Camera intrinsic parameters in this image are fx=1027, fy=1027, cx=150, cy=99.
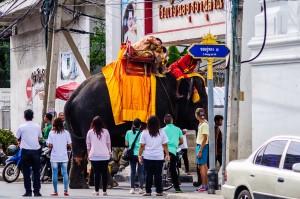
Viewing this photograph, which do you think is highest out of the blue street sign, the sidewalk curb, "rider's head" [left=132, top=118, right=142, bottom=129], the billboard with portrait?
the billboard with portrait

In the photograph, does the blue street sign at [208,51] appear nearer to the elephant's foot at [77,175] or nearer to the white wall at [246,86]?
the white wall at [246,86]

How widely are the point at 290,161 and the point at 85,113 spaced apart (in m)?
9.02

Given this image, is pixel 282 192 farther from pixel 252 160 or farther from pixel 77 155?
pixel 77 155

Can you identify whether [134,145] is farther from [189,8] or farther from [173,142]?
[189,8]

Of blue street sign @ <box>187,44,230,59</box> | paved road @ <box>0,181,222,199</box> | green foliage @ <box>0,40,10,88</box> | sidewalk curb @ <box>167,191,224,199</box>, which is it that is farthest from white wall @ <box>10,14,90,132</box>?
blue street sign @ <box>187,44,230,59</box>

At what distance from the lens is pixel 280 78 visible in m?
20.3

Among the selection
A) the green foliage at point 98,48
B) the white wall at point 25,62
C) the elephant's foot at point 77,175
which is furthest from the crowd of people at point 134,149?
the white wall at point 25,62

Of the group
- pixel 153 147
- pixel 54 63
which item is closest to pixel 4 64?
pixel 54 63

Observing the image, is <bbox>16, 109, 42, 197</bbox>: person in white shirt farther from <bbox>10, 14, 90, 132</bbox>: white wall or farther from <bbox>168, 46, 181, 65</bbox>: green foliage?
<bbox>10, 14, 90, 132</bbox>: white wall

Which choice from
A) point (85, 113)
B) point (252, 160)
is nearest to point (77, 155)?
point (85, 113)

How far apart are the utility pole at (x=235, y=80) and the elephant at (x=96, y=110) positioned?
3239mm

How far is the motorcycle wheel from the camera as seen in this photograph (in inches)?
1009

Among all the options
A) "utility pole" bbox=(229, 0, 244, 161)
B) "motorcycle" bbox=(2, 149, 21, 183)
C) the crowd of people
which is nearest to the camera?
"utility pole" bbox=(229, 0, 244, 161)

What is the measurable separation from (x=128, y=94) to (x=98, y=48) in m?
17.4
